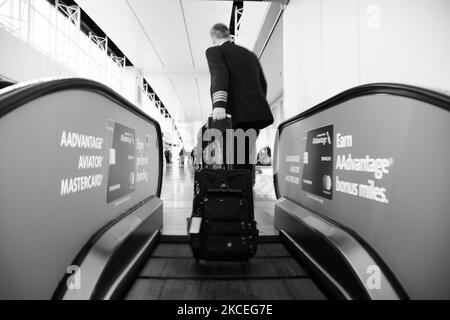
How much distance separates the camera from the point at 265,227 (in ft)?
8.65

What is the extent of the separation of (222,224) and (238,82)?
52.6 inches

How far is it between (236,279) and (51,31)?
348 inches

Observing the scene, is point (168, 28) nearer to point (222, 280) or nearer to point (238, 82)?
point (238, 82)

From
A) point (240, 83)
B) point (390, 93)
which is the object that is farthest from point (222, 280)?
point (240, 83)

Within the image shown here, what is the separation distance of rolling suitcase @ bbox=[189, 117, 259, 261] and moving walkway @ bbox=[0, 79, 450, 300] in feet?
0.47

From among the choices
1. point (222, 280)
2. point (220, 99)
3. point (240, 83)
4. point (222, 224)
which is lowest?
point (222, 280)

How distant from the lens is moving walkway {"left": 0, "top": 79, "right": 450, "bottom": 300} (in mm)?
865

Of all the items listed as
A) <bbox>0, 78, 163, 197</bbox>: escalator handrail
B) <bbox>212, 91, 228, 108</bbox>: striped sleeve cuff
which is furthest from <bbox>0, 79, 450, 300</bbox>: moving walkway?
<bbox>212, 91, 228, 108</bbox>: striped sleeve cuff

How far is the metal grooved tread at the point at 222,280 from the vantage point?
4.77 feet

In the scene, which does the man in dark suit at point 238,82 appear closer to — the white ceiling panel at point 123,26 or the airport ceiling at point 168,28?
the airport ceiling at point 168,28

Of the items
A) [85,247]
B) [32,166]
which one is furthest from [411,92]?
[85,247]

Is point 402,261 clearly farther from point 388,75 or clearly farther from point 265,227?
point 265,227

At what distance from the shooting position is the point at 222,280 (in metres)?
1.62
